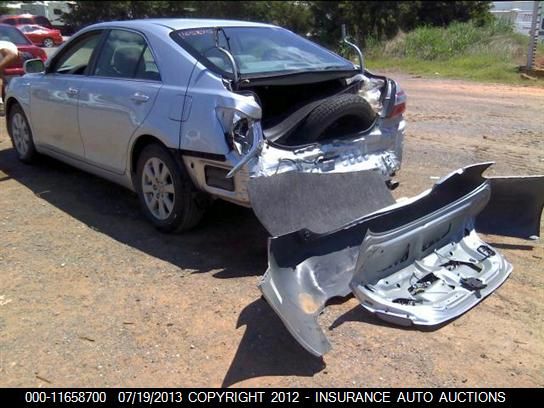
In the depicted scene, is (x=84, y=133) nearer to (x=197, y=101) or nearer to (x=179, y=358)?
(x=197, y=101)

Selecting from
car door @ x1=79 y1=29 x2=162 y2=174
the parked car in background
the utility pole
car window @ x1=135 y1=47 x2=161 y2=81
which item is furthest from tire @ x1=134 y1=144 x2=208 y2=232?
the parked car in background

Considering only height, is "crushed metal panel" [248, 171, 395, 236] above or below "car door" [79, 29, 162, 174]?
below

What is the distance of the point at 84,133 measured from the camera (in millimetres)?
5754

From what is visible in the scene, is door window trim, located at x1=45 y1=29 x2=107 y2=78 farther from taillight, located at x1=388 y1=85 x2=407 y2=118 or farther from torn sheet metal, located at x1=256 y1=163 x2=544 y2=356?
torn sheet metal, located at x1=256 y1=163 x2=544 y2=356

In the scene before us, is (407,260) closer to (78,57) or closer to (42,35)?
(78,57)

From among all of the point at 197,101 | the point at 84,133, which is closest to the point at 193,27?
the point at 197,101

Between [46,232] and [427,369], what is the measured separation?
3.46 meters

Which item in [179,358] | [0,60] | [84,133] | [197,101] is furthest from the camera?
[0,60]

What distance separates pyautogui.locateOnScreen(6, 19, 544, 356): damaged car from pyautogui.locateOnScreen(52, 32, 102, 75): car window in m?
0.06

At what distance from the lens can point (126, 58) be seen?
5.36 meters

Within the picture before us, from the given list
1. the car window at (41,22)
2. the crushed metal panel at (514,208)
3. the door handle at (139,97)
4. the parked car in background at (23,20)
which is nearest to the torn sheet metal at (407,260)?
the crushed metal panel at (514,208)

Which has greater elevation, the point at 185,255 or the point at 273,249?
the point at 273,249

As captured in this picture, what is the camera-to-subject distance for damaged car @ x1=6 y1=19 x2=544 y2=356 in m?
3.82

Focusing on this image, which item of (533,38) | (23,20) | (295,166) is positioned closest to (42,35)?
(23,20)
